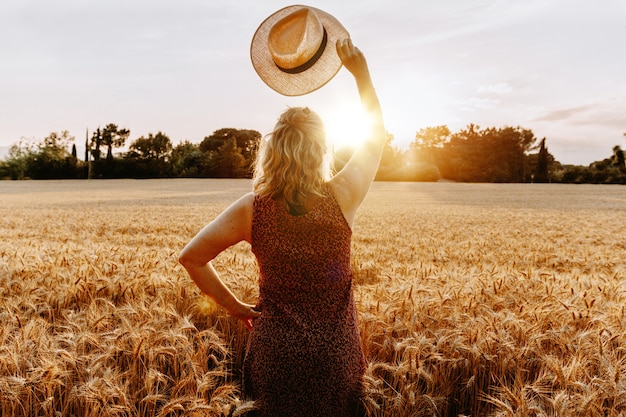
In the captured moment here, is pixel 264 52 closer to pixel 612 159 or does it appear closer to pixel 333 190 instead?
pixel 333 190

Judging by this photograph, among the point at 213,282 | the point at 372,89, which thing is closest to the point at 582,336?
the point at 372,89

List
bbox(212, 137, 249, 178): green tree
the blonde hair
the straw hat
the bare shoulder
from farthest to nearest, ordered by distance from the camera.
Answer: bbox(212, 137, 249, 178): green tree → the straw hat → the bare shoulder → the blonde hair

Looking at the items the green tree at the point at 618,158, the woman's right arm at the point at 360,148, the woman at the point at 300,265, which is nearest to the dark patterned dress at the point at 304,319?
the woman at the point at 300,265

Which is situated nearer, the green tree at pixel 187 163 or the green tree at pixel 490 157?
the green tree at pixel 187 163

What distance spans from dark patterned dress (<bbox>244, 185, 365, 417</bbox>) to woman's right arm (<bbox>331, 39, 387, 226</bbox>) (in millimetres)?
113

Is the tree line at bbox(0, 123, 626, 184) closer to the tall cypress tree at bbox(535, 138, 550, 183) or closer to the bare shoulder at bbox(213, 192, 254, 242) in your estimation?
the tall cypress tree at bbox(535, 138, 550, 183)

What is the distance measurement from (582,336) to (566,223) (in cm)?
1539

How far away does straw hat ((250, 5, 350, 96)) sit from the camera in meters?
3.23

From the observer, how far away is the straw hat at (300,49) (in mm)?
3229

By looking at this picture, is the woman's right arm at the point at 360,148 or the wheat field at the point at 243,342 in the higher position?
the woman's right arm at the point at 360,148

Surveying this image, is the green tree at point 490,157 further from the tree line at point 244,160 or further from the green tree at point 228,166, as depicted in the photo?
the green tree at point 228,166

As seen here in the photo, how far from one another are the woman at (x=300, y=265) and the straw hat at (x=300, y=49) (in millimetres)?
426

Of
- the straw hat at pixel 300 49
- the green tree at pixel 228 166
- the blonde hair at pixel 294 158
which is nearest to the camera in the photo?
the blonde hair at pixel 294 158

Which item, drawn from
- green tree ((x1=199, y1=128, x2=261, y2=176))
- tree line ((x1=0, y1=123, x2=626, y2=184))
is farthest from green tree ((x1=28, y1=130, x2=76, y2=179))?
green tree ((x1=199, y1=128, x2=261, y2=176))
